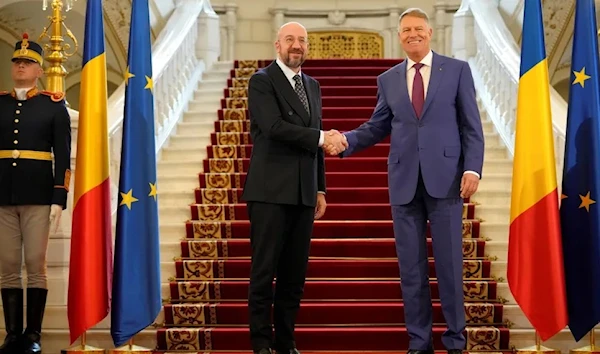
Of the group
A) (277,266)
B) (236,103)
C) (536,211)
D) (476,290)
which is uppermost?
(236,103)

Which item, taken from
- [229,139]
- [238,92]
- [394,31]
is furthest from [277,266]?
[394,31]

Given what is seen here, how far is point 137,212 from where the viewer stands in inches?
162

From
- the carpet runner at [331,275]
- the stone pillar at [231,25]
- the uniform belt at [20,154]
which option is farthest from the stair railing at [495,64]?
the stone pillar at [231,25]

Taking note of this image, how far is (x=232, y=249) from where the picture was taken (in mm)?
5484

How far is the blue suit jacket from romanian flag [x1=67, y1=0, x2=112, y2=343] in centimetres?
145

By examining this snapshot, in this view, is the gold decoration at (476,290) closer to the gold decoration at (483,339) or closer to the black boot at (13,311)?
the gold decoration at (483,339)

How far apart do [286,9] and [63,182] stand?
7618 mm

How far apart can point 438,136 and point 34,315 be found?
2225 millimetres

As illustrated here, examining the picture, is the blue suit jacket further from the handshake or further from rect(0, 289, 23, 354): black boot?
rect(0, 289, 23, 354): black boot

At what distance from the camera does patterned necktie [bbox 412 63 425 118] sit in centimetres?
384

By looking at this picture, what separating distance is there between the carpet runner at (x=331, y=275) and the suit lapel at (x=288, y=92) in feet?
4.43

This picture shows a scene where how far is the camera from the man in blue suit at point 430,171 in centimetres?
374

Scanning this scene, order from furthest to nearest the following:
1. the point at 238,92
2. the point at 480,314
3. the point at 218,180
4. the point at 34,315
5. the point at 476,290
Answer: the point at 238,92
the point at 218,180
the point at 476,290
the point at 480,314
the point at 34,315

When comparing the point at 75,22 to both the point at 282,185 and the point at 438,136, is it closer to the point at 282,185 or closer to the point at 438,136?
the point at 282,185
